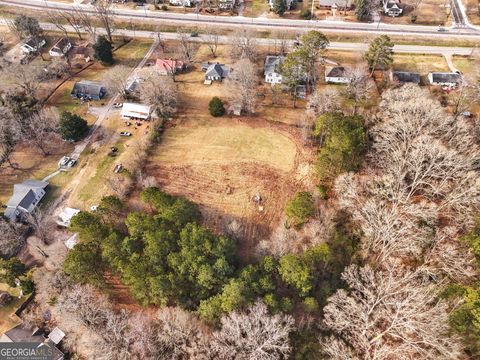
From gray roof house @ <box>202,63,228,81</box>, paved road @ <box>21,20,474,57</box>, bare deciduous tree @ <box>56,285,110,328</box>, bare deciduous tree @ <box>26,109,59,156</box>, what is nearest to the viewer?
bare deciduous tree @ <box>56,285,110,328</box>

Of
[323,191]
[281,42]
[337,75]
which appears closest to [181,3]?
[281,42]

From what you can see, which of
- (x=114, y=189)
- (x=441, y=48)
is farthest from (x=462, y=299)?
(x=441, y=48)

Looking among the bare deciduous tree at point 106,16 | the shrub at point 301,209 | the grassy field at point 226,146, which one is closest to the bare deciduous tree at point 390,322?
the shrub at point 301,209

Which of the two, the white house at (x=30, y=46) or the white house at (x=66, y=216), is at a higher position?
the white house at (x=30, y=46)

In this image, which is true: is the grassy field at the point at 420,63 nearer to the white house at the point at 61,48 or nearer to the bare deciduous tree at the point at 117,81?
the bare deciduous tree at the point at 117,81

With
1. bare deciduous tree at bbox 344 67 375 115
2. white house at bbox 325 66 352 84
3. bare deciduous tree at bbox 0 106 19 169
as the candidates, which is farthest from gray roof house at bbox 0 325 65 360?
white house at bbox 325 66 352 84

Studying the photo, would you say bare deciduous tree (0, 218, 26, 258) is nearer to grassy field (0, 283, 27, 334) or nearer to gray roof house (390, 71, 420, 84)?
grassy field (0, 283, 27, 334)
